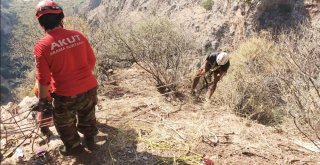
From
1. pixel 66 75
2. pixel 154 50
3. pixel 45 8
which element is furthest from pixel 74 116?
pixel 154 50

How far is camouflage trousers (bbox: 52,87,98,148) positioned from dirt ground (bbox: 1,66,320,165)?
11.4 inches

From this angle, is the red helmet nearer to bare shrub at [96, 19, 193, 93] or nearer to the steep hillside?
bare shrub at [96, 19, 193, 93]

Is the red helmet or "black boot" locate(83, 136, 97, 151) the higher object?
the red helmet

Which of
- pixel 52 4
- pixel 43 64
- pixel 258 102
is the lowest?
pixel 258 102

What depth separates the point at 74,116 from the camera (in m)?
3.85

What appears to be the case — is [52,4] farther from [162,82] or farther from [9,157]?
[162,82]

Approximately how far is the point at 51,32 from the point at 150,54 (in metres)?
5.46

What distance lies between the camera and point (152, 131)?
15.6 ft

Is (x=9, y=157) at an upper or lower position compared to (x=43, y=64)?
lower

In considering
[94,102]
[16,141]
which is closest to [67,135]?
[94,102]

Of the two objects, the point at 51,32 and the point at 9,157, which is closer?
the point at 51,32

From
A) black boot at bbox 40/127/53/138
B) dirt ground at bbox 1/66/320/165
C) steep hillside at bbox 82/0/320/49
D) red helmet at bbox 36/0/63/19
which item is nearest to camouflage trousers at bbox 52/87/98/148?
dirt ground at bbox 1/66/320/165

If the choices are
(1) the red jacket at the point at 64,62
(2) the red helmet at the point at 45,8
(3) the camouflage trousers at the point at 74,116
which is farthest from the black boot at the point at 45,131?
(2) the red helmet at the point at 45,8

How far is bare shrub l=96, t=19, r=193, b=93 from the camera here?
7.80 m
